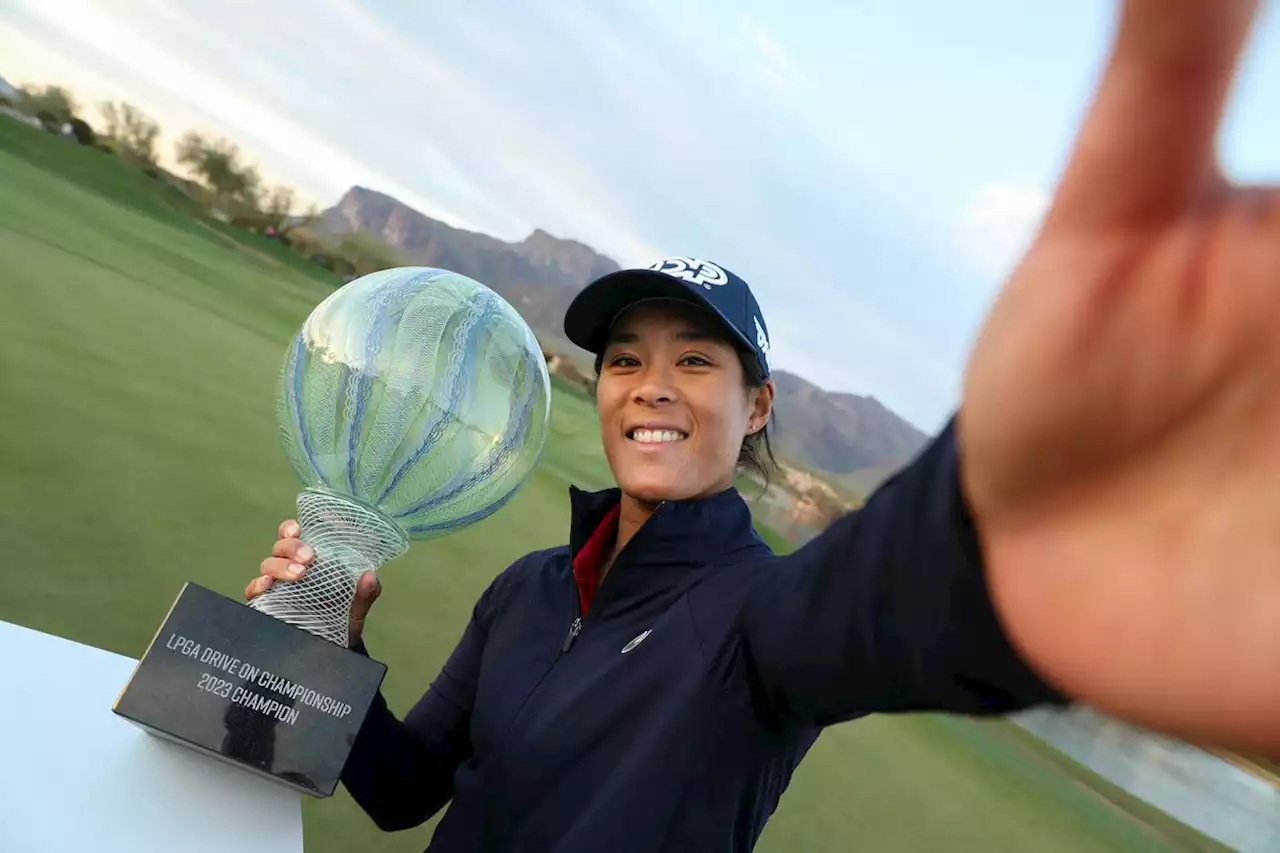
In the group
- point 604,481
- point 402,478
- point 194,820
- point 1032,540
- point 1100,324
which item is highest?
point 1100,324

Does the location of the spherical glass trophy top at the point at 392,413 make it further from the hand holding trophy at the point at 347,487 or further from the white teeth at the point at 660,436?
the white teeth at the point at 660,436

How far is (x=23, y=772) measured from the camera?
757mm

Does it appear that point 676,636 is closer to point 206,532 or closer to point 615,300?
point 615,300

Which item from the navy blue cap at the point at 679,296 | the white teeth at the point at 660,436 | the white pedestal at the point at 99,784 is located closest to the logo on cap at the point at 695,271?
the navy blue cap at the point at 679,296

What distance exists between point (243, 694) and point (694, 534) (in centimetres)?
49

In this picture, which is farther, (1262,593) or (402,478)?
(402,478)

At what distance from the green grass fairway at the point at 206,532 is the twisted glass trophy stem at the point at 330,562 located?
91cm

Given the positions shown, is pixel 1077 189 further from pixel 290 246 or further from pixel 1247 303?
pixel 290 246

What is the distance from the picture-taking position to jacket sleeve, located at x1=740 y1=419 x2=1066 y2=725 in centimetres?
47

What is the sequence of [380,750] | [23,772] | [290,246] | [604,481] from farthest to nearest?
[290,246] → [604,481] → [380,750] → [23,772]

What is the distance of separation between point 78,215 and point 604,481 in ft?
16.5

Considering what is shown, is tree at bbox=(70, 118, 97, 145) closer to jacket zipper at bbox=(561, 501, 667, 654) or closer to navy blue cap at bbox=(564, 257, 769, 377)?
navy blue cap at bbox=(564, 257, 769, 377)

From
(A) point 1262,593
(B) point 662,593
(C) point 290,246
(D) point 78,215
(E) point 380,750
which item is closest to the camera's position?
(A) point 1262,593

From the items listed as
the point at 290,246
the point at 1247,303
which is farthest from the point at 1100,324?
the point at 290,246
